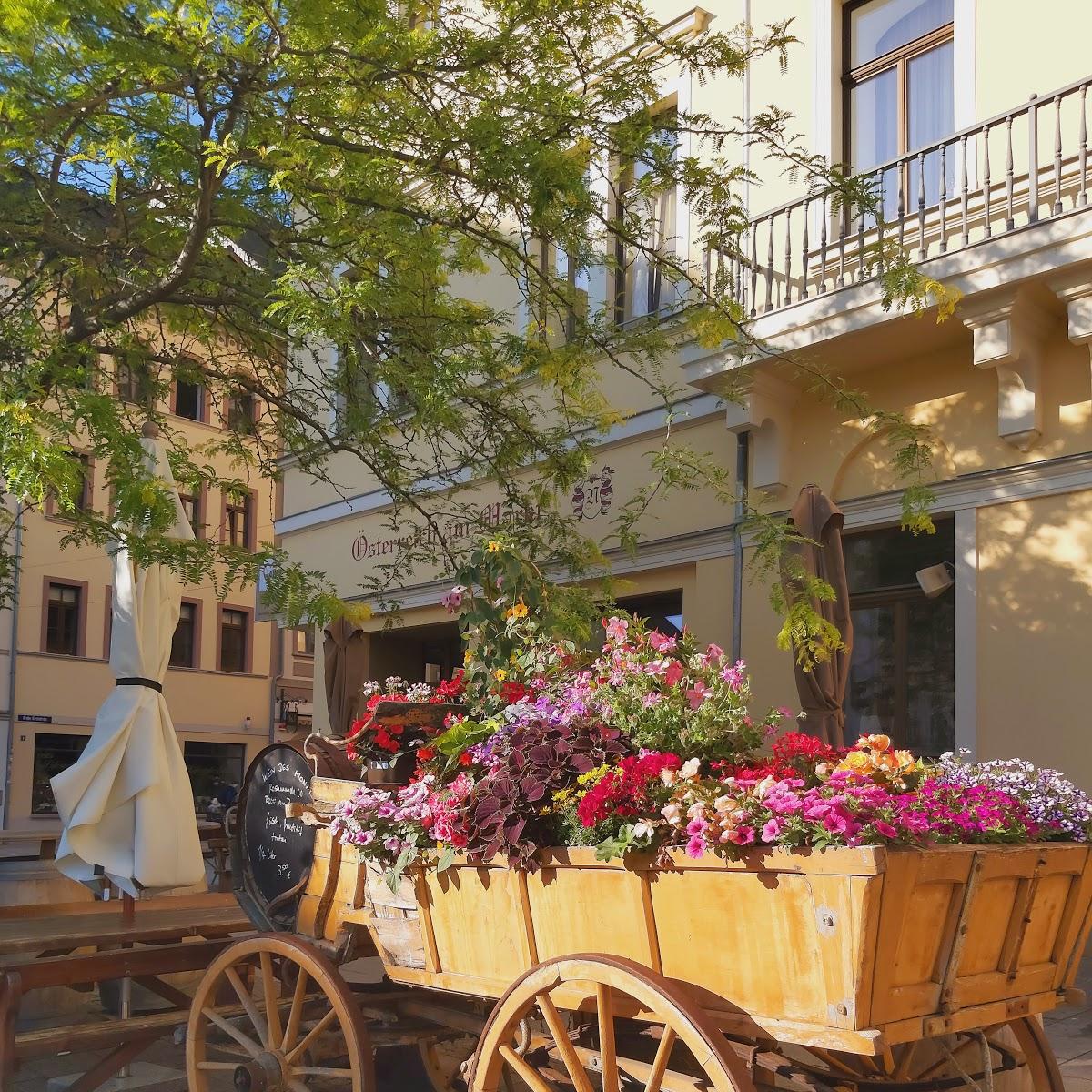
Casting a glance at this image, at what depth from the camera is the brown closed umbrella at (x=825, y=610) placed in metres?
8.10

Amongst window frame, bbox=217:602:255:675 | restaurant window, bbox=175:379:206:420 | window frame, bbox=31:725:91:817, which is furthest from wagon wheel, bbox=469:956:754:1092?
window frame, bbox=217:602:255:675

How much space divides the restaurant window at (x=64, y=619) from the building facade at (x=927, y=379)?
23643 mm

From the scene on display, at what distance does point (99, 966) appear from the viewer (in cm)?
496

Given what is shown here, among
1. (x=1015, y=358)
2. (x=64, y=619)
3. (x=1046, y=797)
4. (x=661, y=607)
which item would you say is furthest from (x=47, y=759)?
(x=1046, y=797)

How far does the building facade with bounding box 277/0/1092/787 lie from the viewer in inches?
360

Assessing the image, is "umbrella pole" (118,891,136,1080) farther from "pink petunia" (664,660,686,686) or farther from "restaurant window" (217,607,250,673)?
"restaurant window" (217,607,250,673)

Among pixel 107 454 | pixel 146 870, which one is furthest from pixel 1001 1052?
pixel 107 454

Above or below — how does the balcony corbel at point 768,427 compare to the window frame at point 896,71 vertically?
below

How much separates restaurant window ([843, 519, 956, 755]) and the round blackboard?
620 cm

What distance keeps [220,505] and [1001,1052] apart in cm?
3413

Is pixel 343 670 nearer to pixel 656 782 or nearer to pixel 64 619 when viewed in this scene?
pixel 656 782

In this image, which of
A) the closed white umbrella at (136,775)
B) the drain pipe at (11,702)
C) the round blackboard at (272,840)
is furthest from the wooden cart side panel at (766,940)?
the drain pipe at (11,702)

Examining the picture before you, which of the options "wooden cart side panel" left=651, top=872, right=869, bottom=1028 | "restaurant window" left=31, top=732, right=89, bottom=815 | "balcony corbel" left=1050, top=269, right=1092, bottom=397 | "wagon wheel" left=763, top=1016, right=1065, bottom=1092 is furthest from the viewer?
"restaurant window" left=31, top=732, right=89, bottom=815

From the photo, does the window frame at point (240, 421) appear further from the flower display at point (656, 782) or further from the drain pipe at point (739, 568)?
the flower display at point (656, 782)
